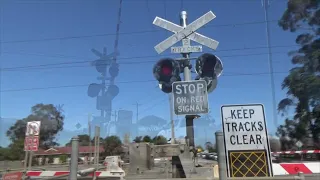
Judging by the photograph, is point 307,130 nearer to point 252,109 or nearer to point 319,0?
point 319,0

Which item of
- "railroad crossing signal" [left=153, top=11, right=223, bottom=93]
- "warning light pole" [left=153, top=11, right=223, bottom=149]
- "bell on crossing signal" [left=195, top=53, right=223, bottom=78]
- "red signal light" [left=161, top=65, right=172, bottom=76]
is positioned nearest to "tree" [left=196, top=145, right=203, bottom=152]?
"warning light pole" [left=153, top=11, right=223, bottom=149]

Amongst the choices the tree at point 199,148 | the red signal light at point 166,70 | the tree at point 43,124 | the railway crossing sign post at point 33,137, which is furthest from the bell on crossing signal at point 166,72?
the tree at point 43,124

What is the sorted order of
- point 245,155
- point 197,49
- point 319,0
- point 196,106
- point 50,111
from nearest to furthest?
point 245,155 → point 196,106 → point 197,49 → point 319,0 → point 50,111

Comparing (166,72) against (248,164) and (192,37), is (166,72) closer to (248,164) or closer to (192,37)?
(192,37)

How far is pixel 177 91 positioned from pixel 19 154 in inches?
926

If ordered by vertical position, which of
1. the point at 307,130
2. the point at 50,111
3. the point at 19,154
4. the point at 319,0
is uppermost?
the point at 319,0

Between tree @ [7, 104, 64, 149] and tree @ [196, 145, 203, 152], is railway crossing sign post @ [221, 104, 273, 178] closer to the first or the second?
tree @ [196, 145, 203, 152]

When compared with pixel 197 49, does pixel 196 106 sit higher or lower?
lower

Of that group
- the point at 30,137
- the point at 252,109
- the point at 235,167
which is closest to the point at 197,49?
the point at 252,109

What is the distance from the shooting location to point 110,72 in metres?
14.8

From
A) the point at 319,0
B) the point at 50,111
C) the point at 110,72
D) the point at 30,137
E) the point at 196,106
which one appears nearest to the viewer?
the point at 196,106

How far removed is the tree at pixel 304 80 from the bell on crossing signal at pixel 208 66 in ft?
60.1

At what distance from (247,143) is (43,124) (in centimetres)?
3279

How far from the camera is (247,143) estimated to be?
3.69 meters
